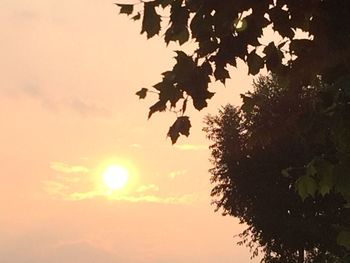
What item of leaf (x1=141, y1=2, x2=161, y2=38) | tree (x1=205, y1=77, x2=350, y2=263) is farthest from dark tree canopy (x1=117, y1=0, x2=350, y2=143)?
tree (x1=205, y1=77, x2=350, y2=263)

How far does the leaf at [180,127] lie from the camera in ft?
20.7

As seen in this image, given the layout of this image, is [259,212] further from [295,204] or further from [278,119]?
[278,119]

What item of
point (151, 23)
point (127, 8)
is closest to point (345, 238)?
point (151, 23)

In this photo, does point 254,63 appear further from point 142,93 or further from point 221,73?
point 142,93

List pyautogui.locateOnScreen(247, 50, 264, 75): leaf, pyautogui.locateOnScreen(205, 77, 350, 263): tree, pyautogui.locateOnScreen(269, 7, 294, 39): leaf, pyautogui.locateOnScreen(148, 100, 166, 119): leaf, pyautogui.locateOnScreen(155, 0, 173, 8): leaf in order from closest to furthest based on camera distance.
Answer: pyautogui.locateOnScreen(155, 0, 173, 8): leaf < pyautogui.locateOnScreen(148, 100, 166, 119): leaf < pyautogui.locateOnScreen(269, 7, 294, 39): leaf < pyautogui.locateOnScreen(247, 50, 264, 75): leaf < pyautogui.locateOnScreen(205, 77, 350, 263): tree

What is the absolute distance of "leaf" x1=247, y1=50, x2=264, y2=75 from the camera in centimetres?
710

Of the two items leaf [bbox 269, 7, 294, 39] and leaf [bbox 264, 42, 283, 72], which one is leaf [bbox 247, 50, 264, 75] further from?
leaf [bbox 269, 7, 294, 39]

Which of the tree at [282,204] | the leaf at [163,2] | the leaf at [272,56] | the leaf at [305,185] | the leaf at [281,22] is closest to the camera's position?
the leaf at [163,2]

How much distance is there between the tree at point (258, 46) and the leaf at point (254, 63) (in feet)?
0.21

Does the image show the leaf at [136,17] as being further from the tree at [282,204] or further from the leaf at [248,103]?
the tree at [282,204]

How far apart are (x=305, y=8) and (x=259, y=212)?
38210 mm

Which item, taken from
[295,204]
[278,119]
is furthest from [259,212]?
[278,119]

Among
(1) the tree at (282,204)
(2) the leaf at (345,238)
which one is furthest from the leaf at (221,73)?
(1) the tree at (282,204)

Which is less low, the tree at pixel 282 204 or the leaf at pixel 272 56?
the tree at pixel 282 204
